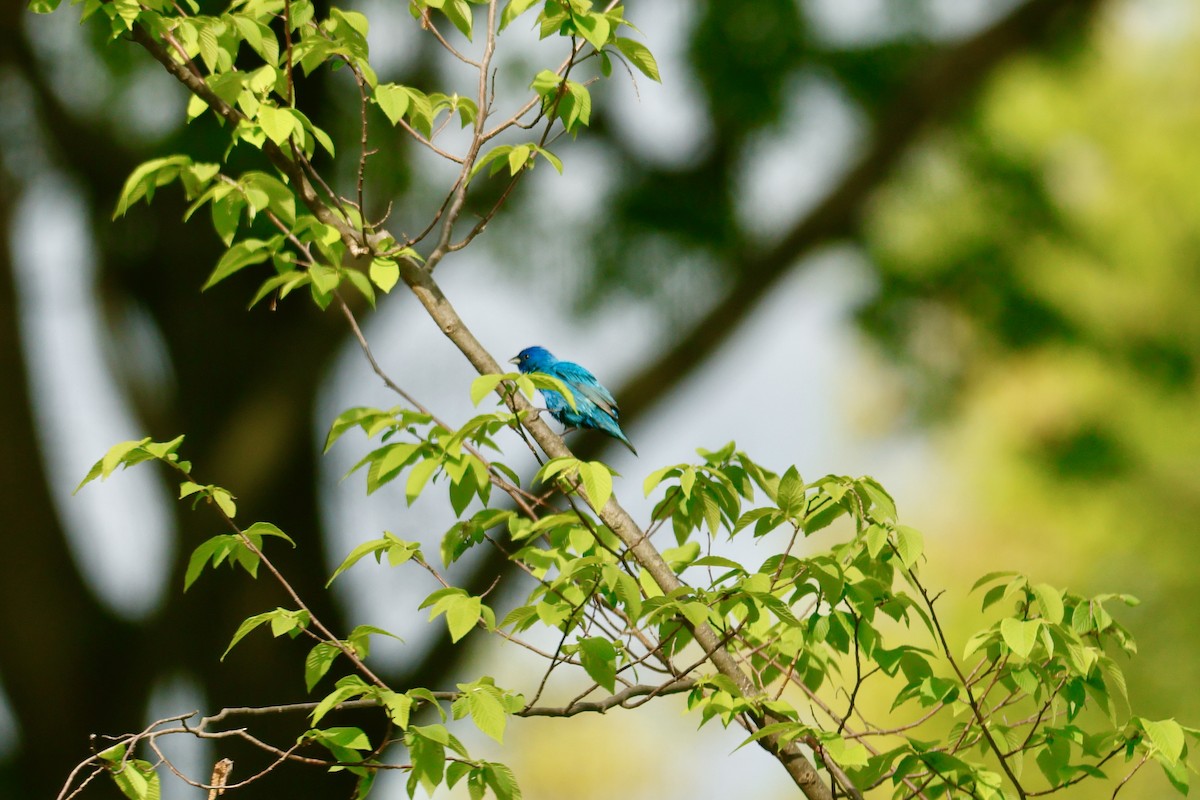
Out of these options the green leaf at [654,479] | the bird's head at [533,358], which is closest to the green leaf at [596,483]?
the green leaf at [654,479]

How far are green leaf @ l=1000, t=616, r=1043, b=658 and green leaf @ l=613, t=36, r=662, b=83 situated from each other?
1.20 meters

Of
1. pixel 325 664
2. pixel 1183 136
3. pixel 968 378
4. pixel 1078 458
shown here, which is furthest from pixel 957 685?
pixel 1183 136

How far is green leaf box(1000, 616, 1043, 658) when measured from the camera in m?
2.10

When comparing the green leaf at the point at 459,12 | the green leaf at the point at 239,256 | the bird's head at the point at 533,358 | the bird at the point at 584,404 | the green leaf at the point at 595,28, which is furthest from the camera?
the bird's head at the point at 533,358

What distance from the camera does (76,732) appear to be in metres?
7.16

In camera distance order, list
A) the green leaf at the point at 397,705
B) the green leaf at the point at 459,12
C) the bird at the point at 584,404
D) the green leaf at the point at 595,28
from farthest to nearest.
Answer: the bird at the point at 584,404
the green leaf at the point at 459,12
the green leaf at the point at 595,28
the green leaf at the point at 397,705

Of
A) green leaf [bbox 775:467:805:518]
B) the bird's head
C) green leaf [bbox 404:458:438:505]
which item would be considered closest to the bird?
the bird's head

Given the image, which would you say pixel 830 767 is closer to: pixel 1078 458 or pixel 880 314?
pixel 880 314

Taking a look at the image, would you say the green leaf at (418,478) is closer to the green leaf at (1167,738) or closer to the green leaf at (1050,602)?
the green leaf at (1050,602)

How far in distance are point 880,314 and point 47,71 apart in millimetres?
5213

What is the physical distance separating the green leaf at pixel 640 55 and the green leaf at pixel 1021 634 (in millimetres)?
1202

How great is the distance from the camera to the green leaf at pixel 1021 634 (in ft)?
6.89

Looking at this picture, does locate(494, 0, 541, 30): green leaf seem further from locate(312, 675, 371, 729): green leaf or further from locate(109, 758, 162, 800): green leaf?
locate(109, 758, 162, 800): green leaf

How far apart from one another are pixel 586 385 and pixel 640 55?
3.53 ft
